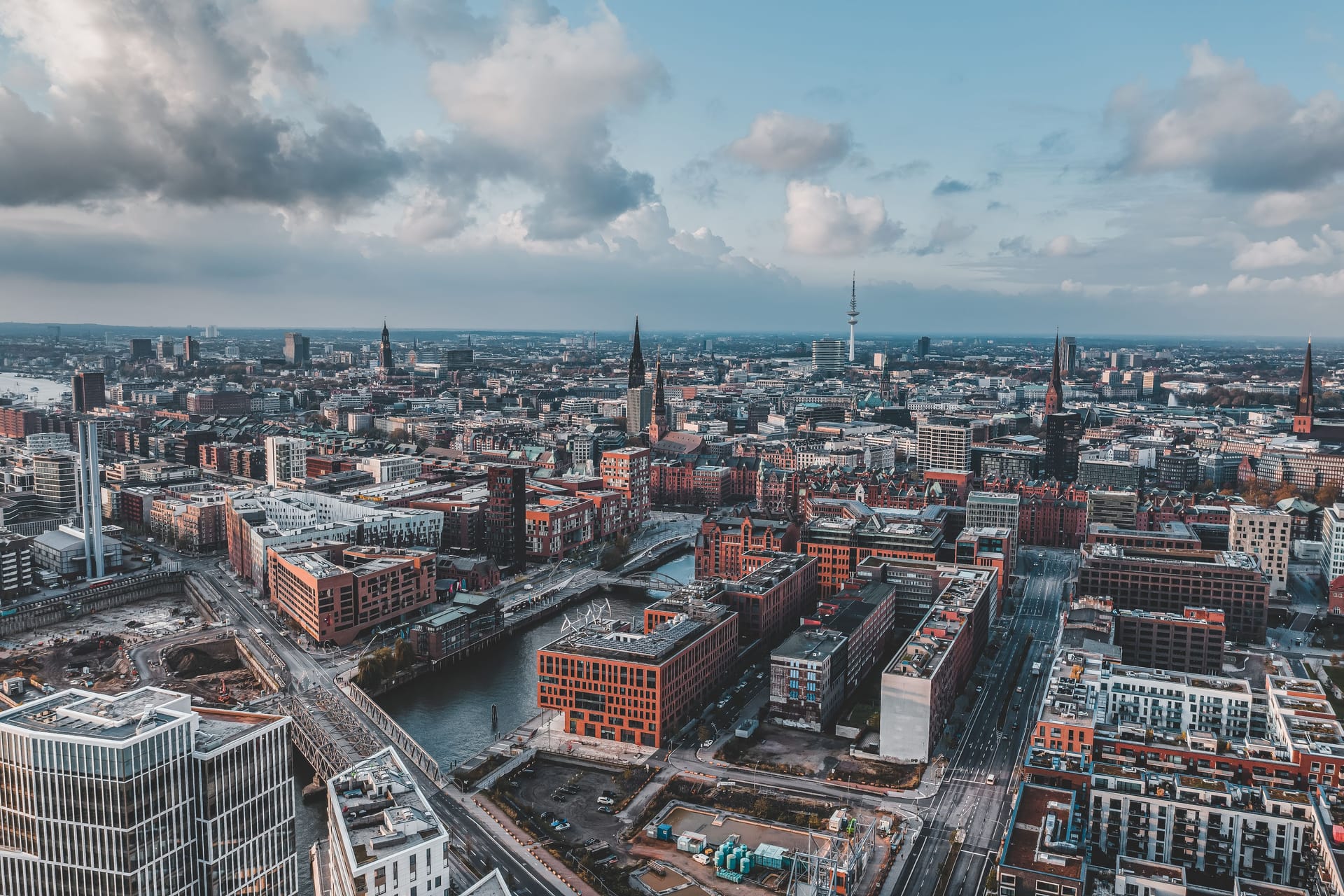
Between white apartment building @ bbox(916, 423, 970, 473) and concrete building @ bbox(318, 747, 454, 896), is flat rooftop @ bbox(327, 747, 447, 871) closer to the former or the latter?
concrete building @ bbox(318, 747, 454, 896)

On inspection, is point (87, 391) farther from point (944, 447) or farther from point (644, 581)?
point (944, 447)

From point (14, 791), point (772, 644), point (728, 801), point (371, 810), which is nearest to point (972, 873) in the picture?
point (728, 801)

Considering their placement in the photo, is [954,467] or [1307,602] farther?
[954,467]

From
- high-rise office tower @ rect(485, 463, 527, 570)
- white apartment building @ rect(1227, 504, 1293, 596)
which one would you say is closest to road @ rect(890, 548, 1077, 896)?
white apartment building @ rect(1227, 504, 1293, 596)

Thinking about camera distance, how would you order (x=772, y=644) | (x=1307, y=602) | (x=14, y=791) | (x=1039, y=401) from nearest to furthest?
(x=14, y=791), (x=772, y=644), (x=1307, y=602), (x=1039, y=401)

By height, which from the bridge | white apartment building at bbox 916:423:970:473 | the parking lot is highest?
white apartment building at bbox 916:423:970:473

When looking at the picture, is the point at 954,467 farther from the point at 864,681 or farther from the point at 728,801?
the point at 728,801
